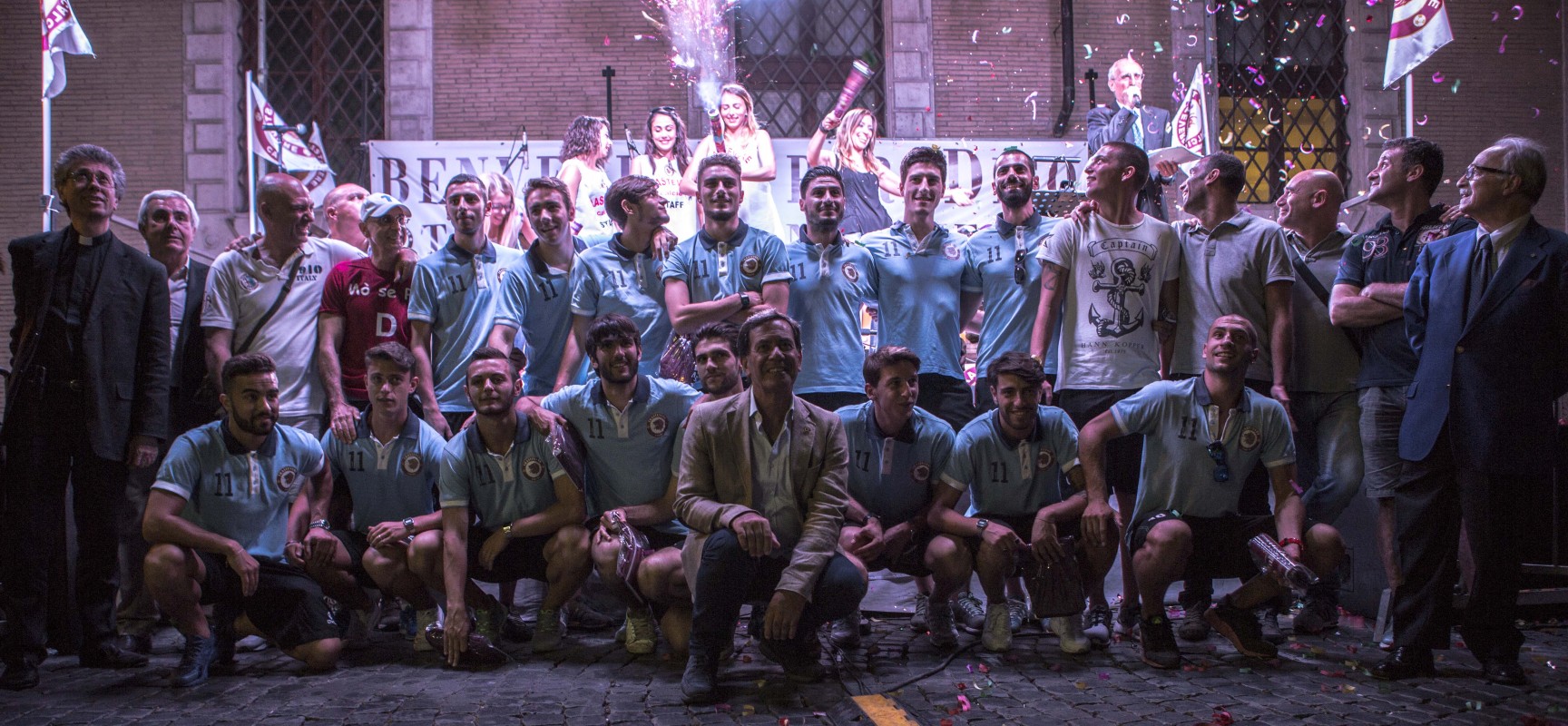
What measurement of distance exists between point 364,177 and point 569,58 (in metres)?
2.78

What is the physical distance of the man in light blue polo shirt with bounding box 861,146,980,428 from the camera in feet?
18.3

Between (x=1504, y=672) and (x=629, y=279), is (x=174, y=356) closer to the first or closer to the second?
(x=629, y=279)

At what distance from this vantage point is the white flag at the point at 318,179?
1141 centimetres

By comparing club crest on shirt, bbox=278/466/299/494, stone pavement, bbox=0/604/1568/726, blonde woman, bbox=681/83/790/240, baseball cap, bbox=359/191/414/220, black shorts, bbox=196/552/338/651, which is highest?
blonde woman, bbox=681/83/790/240

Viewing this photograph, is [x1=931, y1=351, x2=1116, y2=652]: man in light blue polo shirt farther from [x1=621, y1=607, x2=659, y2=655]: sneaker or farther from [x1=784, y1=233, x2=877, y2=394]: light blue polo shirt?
[x1=621, y1=607, x2=659, y2=655]: sneaker

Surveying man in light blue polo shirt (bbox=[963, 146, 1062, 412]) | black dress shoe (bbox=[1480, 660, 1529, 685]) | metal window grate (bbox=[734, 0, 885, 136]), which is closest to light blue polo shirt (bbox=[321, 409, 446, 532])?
man in light blue polo shirt (bbox=[963, 146, 1062, 412])

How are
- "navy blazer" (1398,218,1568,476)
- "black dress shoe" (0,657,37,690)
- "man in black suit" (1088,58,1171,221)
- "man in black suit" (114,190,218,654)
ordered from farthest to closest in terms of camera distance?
"man in black suit" (1088,58,1171,221) < "man in black suit" (114,190,218,654) < "black dress shoe" (0,657,37,690) < "navy blazer" (1398,218,1568,476)

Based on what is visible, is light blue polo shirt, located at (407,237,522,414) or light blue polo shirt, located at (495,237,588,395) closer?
light blue polo shirt, located at (407,237,522,414)

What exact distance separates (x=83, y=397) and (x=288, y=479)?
0.95 metres

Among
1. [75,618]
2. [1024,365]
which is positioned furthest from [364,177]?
[1024,365]

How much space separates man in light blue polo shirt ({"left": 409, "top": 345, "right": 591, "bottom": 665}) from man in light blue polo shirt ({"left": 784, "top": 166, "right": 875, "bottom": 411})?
4.43 ft

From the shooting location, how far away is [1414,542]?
4.25 m

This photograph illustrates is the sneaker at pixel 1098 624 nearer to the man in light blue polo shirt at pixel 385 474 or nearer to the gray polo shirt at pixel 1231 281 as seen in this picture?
the gray polo shirt at pixel 1231 281

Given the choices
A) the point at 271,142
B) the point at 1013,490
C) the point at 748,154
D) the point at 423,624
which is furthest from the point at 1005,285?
the point at 271,142
